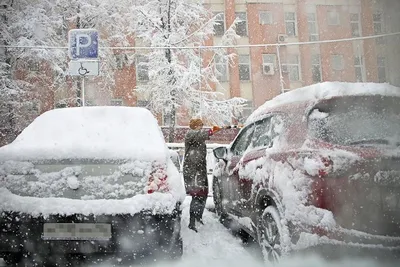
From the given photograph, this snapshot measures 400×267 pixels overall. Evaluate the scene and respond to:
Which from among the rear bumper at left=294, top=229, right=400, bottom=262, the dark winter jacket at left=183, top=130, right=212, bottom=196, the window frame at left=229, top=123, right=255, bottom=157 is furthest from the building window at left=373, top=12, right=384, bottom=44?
the dark winter jacket at left=183, top=130, right=212, bottom=196

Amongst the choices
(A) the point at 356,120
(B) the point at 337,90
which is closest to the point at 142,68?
(B) the point at 337,90

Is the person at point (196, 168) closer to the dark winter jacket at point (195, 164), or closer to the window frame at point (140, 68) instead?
the dark winter jacket at point (195, 164)

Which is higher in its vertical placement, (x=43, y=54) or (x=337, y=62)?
(x=43, y=54)

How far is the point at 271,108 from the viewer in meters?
2.74

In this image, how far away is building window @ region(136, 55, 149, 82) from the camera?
12.7 meters

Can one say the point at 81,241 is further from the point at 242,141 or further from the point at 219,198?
the point at 219,198

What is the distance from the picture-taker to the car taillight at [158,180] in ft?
6.81

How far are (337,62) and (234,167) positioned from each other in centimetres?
145

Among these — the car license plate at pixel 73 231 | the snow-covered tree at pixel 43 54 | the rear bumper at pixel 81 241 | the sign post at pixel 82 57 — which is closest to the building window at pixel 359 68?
the rear bumper at pixel 81 241

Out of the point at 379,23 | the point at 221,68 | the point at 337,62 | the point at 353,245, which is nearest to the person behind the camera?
the point at 379,23

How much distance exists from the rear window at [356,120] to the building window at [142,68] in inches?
446

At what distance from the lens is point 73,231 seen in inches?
76.7

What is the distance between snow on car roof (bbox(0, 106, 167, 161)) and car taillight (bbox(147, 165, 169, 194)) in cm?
8

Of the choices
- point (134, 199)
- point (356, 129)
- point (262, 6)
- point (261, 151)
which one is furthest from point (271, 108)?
point (134, 199)
